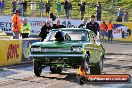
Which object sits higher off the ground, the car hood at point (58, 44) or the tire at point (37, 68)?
the car hood at point (58, 44)

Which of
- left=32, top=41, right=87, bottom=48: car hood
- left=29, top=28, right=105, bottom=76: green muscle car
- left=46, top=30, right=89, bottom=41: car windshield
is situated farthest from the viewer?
left=46, top=30, right=89, bottom=41: car windshield

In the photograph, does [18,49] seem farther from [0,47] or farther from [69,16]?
[69,16]

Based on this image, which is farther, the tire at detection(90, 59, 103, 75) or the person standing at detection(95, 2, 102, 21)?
the person standing at detection(95, 2, 102, 21)

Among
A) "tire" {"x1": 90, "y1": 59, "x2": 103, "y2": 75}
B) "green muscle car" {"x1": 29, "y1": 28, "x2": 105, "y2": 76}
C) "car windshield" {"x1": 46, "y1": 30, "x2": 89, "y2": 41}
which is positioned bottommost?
"tire" {"x1": 90, "y1": 59, "x2": 103, "y2": 75}

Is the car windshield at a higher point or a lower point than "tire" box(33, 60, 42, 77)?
higher

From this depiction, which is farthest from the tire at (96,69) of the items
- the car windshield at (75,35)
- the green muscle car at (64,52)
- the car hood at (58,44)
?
the car hood at (58,44)

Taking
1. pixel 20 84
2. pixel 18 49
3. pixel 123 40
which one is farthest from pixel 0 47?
pixel 123 40

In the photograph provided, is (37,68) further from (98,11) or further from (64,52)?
(98,11)

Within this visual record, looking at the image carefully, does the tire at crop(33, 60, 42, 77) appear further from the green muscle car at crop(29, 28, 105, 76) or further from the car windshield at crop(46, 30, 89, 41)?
the car windshield at crop(46, 30, 89, 41)

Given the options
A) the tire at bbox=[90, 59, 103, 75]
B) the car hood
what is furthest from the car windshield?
the tire at bbox=[90, 59, 103, 75]

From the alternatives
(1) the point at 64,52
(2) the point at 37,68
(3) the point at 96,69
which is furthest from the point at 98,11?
(1) the point at 64,52

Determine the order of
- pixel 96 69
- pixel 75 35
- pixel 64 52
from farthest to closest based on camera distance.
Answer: pixel 96 69, pixel 75 35, pixel 64 52

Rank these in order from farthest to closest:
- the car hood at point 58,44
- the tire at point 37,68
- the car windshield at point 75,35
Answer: the car windshield at point 75,35 < the tire at point 37,68 < the car hood at point 58,44

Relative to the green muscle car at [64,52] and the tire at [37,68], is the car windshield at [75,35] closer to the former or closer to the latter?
the green muscle car at [64,52]
